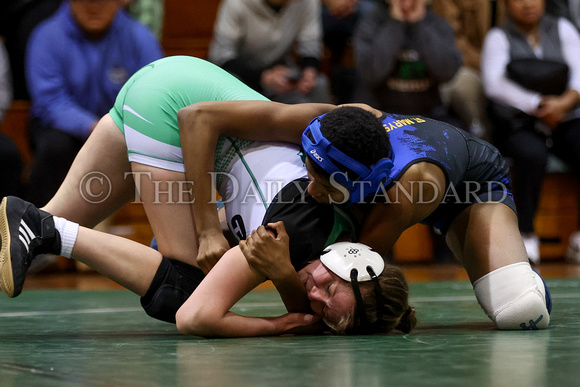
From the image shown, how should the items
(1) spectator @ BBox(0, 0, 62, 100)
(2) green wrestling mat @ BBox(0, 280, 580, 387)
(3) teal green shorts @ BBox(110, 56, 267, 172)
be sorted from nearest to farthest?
(2) green wrestling mat @ BBox(0, 280, 580, 387)
(3) teal green shorts @ BBox(110, 56, 267, 172)
(1) spectator @ BBox(0, 0, 62, 100)

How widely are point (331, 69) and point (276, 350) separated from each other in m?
4.59

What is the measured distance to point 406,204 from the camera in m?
2.77

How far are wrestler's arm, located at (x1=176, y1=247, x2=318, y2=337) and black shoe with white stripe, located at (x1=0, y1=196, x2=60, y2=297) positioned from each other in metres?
0.54

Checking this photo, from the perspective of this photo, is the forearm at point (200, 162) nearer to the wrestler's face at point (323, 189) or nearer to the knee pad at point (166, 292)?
the knee pad at point (166, 292)

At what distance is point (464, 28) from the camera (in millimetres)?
6922

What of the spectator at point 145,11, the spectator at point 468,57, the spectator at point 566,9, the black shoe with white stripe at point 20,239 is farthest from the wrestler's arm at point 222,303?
the spectator at point 566,9

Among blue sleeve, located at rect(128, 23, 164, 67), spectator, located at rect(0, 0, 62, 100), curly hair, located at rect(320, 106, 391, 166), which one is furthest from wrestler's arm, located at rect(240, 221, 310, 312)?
spectator, located at rect(0, 0, 62, 100)

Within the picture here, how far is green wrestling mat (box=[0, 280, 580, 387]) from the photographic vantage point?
6.49 ft

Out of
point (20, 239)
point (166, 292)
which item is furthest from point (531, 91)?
point (20, 239)

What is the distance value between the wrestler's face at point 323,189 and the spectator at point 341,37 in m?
3.75

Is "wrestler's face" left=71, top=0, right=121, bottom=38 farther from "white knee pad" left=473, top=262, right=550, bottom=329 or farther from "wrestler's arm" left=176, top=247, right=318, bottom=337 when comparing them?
"white knee pad" left=473, top=262, right=550, bottom=329

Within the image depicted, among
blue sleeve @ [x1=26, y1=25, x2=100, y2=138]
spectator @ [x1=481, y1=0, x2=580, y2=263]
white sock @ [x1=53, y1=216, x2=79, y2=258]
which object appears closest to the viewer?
white sock @ [x1=53, y1=216, x2=79, y2=258]

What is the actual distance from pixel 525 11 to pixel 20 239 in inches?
176

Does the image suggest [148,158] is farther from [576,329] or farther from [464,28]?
[464,28]
